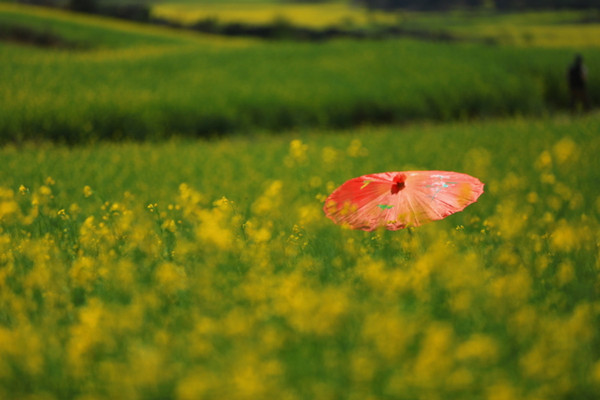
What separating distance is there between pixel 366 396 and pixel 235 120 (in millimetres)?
10826

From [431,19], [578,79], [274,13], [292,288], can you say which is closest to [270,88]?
[578,79]

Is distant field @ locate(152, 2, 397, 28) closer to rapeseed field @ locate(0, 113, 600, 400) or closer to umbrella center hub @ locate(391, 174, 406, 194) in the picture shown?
rapeseed field @ locate(0, 113, 600, 400)

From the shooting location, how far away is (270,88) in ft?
42.7

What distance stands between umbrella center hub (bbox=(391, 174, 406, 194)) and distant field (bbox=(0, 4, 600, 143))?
908 cm

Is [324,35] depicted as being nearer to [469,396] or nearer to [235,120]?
[235,120]

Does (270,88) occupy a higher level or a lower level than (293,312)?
higher

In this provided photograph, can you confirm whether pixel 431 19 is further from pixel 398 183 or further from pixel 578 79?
pixel 398 183

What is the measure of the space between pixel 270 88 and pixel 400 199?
410 inches

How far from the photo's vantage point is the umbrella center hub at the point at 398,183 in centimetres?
303

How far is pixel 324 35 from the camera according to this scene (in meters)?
25.1

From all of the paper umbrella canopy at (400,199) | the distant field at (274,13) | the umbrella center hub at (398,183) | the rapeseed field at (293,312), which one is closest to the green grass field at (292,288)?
the rapeseed field at (293,312)

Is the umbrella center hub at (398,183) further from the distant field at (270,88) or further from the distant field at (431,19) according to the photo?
the distant field at (431,19)

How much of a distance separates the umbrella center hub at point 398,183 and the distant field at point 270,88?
9076 mm

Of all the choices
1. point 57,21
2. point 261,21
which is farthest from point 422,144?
point 57,21
